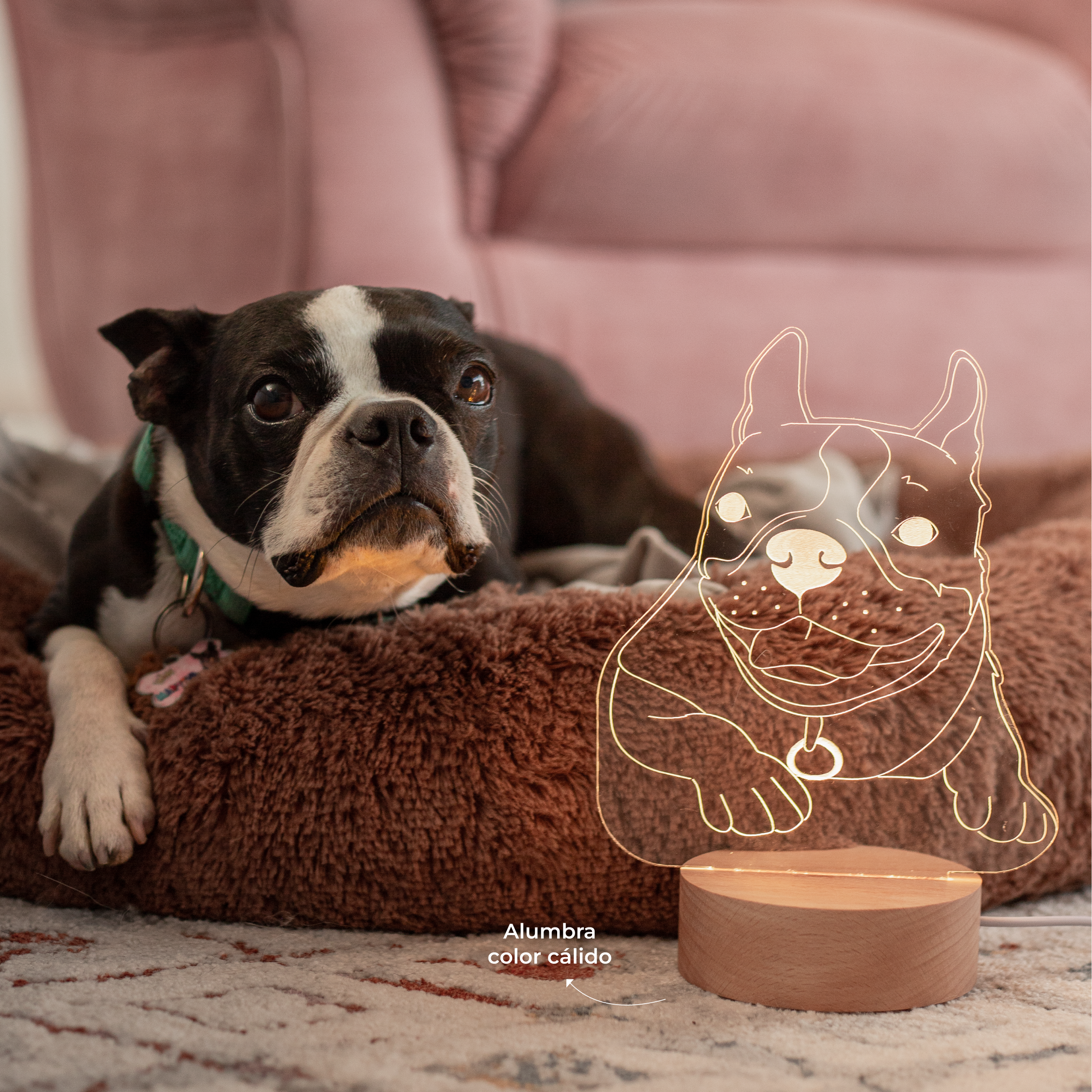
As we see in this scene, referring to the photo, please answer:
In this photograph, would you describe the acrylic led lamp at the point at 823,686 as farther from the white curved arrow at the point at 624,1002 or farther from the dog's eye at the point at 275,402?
the dog's eye at the point at 275,402

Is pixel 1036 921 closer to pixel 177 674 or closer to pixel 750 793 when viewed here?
pixel 750 793

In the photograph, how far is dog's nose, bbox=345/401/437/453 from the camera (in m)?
0.90

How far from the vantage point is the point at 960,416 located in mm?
943

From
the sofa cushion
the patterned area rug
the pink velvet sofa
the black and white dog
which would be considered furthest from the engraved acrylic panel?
the sofa cushion

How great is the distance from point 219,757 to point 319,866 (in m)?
0.13

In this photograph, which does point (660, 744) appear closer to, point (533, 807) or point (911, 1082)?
point (533, 807)

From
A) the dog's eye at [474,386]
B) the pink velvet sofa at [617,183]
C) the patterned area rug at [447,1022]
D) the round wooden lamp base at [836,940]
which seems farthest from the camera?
the pink velvet sofa at [617,183]

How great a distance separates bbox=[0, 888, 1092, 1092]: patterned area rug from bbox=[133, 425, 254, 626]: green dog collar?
31cm

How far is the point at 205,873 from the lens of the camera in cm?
94

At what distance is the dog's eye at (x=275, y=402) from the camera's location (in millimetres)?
951

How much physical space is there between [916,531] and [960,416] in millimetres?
107

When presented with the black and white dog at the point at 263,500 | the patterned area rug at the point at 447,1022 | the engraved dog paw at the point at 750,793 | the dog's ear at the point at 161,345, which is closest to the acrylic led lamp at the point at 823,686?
the engraved dog paw at the point at 750,793

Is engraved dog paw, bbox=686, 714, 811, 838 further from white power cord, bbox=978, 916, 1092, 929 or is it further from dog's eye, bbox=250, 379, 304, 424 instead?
dog's eye, bbox=250, 379, 304, 424

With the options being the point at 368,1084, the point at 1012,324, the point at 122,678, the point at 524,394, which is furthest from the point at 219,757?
the point at 1012,324
